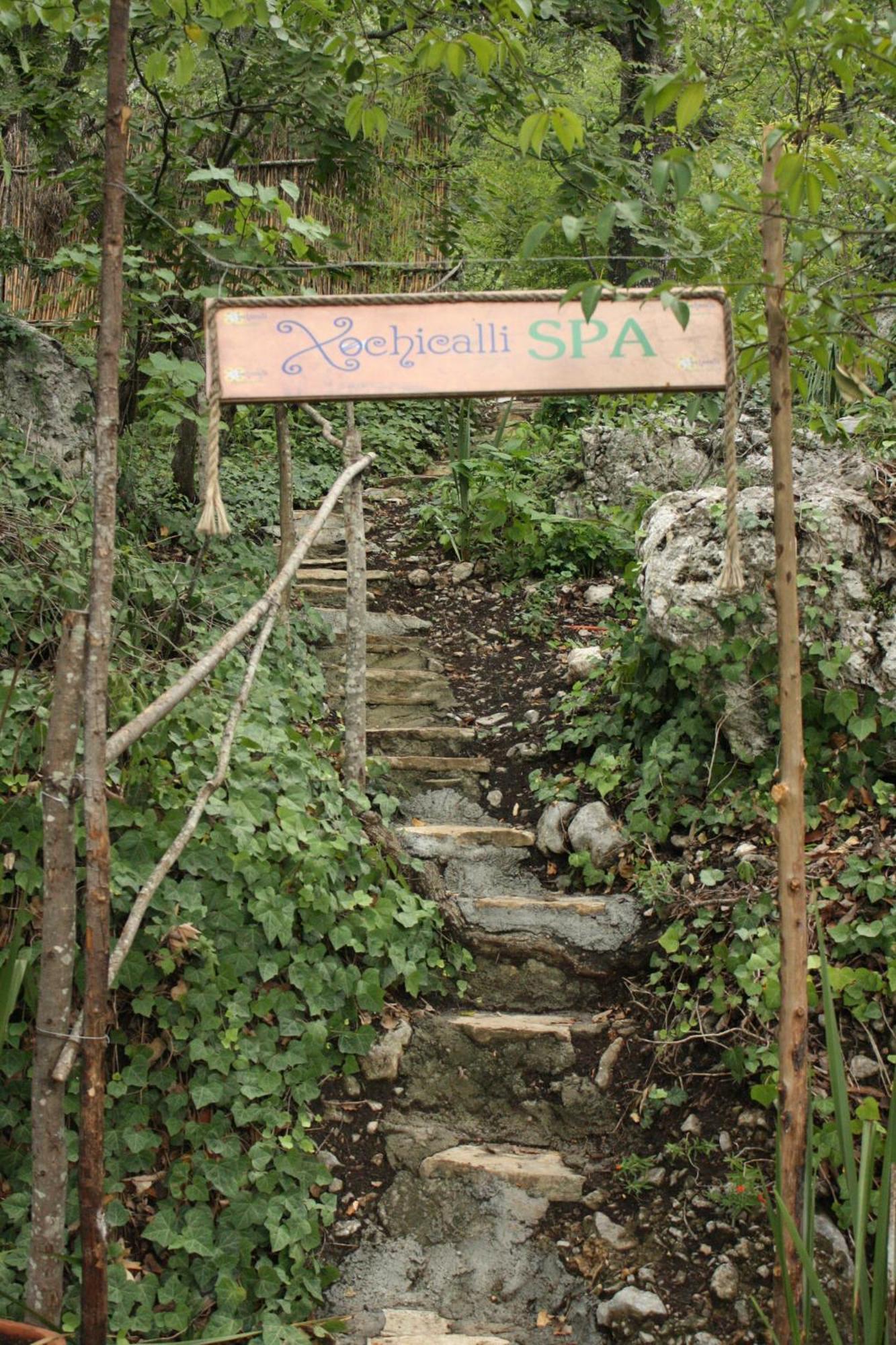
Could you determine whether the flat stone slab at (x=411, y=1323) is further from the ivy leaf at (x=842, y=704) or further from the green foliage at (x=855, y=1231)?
the ivy leaf at (x=842, y=704)

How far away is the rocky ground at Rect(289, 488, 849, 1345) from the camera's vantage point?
2912mm

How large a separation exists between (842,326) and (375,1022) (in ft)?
8.18

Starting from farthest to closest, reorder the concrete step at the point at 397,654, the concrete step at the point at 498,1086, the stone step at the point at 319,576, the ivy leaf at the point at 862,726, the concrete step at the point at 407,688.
Result: the stone step at the point at 319,576
the concrete step at the point at 397,654
the concrete step at the point at 407,688
the ivy leaf at the point at 862,726
the concrete step at the point at 498,1086

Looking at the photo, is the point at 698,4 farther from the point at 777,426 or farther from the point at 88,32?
the point at 777,426

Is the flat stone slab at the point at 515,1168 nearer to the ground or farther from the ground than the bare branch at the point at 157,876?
nearer to the ground

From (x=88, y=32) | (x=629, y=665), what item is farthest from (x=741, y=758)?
(x=88, y=32)

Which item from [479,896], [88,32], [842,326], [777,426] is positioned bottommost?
[479,896]

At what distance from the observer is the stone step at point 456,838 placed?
4.56 m

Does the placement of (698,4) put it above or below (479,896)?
above

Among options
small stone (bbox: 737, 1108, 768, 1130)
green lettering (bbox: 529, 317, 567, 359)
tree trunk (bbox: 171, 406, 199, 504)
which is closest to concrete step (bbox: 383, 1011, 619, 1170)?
small stone (bbox: 737, 1108, 768, 1130)

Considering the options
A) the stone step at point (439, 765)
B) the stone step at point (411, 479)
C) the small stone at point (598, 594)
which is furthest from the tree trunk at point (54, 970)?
the stone step at point (411, 479)

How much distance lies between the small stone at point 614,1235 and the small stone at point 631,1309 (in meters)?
0.16

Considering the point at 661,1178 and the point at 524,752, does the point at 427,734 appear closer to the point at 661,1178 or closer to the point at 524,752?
the point at 524,752

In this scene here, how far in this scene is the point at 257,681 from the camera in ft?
15.0
